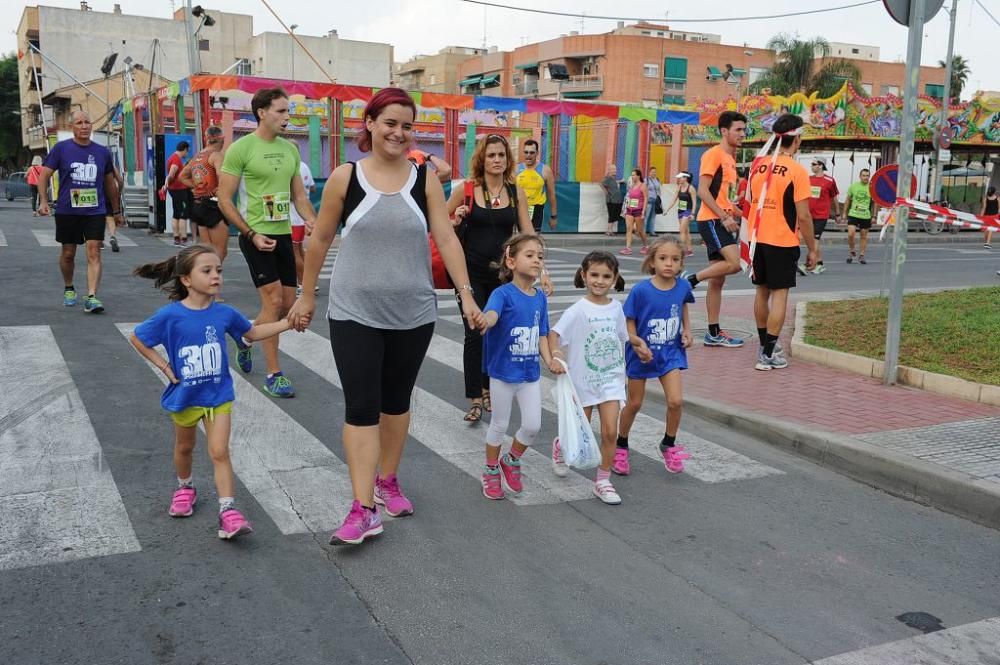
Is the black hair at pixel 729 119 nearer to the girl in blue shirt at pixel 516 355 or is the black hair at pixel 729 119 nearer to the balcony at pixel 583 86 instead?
the girl in blue shirt at pixel 516 355

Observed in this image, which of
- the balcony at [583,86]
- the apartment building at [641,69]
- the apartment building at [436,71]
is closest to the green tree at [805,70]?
the apartment building at [641,69]

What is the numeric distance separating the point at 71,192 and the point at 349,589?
713cm

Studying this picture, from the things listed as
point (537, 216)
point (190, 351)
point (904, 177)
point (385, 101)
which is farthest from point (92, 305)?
point (904, 177)

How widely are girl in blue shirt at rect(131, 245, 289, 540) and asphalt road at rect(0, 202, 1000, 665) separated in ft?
0.93

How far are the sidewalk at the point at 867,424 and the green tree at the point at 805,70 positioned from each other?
6503 centimetres

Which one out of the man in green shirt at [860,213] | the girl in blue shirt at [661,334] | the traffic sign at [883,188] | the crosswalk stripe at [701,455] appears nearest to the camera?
the girl in blue shirt at [661,334]

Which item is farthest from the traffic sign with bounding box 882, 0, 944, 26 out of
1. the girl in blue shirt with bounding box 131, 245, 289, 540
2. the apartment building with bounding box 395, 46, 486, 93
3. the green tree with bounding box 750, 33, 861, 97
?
the apartment building with bounding box 395, 46, 486, 93

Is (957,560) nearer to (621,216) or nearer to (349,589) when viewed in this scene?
(349,589)

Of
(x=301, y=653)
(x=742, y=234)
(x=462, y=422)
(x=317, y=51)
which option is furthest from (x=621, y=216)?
(x=317, y=51)

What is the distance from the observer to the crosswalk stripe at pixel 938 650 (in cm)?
321

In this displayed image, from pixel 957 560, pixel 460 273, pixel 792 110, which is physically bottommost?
pixel 957 560

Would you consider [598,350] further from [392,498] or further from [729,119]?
[729,119]

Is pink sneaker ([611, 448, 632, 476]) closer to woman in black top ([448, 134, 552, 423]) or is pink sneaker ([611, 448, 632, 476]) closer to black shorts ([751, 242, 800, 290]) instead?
woman in black top ([448, 134, 552, 423])

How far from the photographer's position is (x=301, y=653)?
10.2 feet
